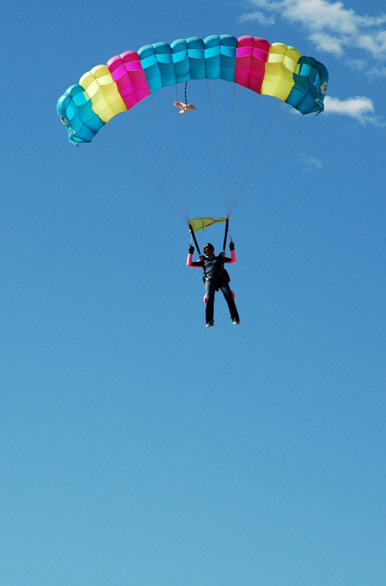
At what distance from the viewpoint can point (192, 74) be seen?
34500 millimetres

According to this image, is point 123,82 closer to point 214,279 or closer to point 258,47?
point 258,47

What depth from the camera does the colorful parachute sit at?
1350 inches

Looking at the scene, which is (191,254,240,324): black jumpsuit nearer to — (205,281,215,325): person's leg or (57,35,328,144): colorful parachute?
(205,281,215,325): person's leg

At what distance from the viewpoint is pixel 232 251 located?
33.4 meters

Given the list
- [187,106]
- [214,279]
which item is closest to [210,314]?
[214,279]

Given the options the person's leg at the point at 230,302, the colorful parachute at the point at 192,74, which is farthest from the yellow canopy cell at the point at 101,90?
A: the person's leg at the point at 230,302

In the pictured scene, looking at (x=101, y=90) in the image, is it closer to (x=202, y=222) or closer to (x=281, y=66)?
(x=202, y=222)

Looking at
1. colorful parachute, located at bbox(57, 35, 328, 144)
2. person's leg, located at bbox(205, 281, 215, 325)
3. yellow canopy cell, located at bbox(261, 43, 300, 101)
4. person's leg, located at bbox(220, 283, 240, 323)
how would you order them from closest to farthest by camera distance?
person's leg, located at bbox(220, 283, 240, 323) < person's leg, located at bbox(205, 281, 215, 325) < colorful parachute, located at bbox(57, 35, 328, 144) < yellow canopy cell, located at bbox(261, 43, 300, 101)

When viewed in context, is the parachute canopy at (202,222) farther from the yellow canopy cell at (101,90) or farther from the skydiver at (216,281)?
the yellow canopy cell at (101,90)

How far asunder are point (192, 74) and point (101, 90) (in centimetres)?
242

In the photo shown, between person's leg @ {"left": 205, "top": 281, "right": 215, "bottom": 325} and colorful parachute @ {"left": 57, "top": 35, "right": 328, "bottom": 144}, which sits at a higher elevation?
colorful parachute @ {"left": 57, "top": 35, "right": 328, "bottom": 144}

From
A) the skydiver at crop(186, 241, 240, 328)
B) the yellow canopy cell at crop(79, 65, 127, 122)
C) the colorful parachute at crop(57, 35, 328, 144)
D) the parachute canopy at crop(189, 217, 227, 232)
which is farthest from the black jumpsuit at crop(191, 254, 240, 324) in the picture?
the yellow canopy cell at crop(79, 65, 127, 122)

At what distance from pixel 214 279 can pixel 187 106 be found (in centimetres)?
506

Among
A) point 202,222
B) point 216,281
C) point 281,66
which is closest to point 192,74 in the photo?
point 281,66
